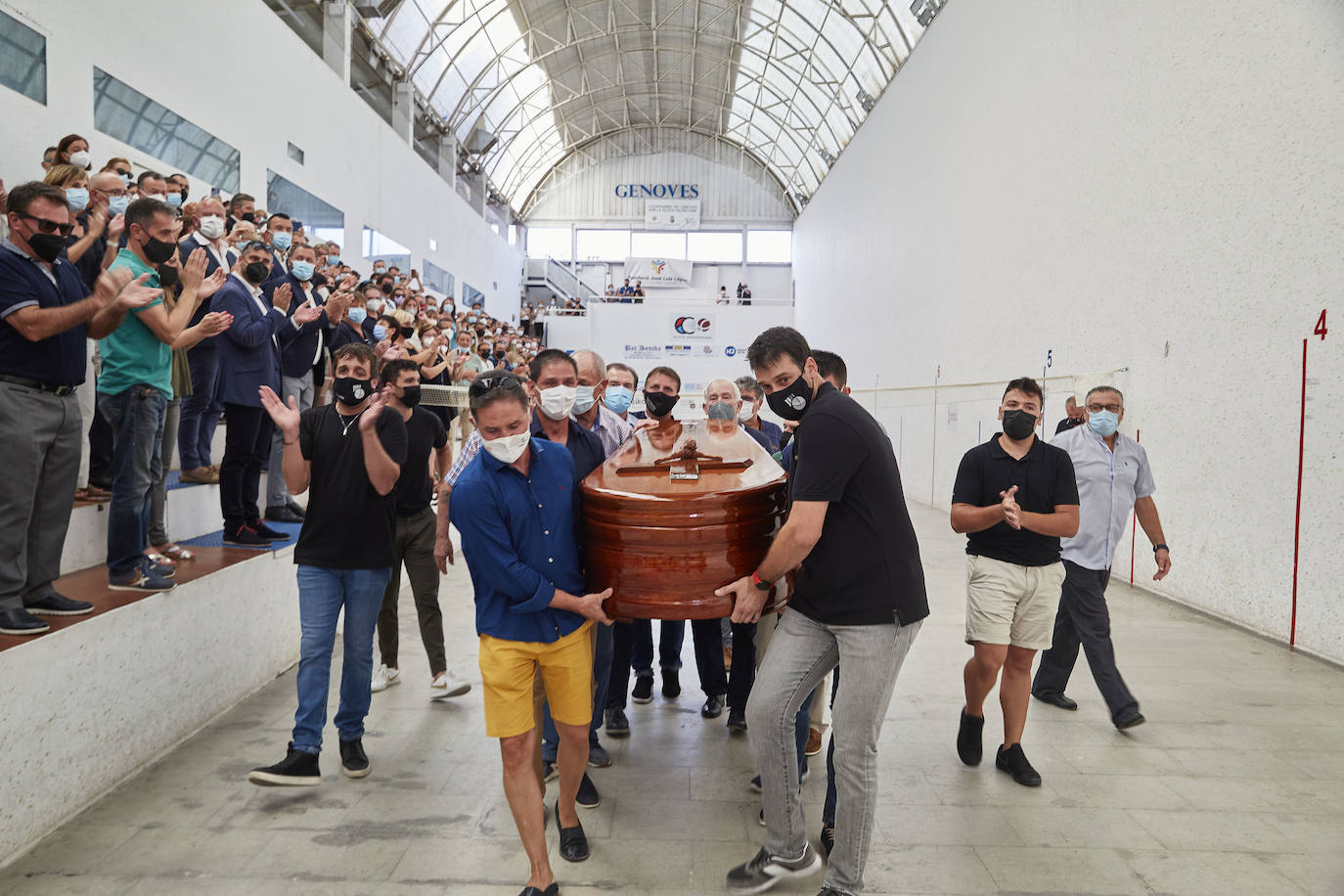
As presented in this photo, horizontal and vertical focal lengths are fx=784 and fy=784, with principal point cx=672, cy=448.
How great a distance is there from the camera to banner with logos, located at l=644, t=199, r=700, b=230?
89.6 feet

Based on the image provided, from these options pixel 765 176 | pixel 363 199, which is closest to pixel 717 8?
pixel 765 176

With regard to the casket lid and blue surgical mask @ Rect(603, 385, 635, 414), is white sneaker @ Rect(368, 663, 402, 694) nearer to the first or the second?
blue surgical mask @ Rect(603, 385, 635, 414)

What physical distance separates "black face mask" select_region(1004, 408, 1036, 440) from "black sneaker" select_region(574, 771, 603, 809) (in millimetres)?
2135

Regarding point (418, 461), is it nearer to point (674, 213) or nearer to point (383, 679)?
point (383, 679)

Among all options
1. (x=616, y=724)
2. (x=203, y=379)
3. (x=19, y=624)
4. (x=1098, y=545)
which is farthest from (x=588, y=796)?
(x=203, y=379)

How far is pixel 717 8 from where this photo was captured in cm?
1953

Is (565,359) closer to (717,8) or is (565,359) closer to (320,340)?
(320,340)

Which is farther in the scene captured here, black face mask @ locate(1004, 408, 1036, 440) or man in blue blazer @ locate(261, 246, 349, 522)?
man in blue blazer @ locate(261, 246, 349, 522)

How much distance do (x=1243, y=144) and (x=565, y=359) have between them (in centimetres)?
518

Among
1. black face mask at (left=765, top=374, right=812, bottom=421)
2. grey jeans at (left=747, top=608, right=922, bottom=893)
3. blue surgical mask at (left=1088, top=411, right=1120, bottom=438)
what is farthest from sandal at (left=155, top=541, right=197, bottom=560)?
blue surgical mask at (left=1088, top=411, right=1120, bottom=438)

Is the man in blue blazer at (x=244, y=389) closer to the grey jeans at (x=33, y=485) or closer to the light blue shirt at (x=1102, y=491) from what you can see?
the grey jeans at (x=33, y=485)

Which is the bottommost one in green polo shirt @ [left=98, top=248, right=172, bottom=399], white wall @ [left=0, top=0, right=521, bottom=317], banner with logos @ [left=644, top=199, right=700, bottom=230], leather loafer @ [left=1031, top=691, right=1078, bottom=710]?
leather loafer @ [left=1031, top=691, right=1078, bottom=710]

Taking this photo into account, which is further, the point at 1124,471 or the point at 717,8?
the point at 717,8

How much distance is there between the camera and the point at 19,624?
2.53 metres
